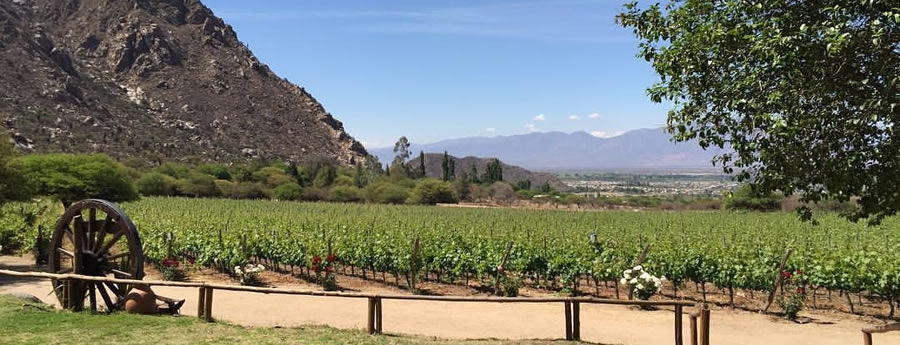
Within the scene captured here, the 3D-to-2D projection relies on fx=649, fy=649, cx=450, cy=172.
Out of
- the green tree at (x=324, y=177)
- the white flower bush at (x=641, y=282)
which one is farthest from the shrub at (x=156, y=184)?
the white flower bush at (x=641, y=282)

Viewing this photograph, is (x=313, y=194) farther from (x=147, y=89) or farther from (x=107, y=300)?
(x=107, y=300)

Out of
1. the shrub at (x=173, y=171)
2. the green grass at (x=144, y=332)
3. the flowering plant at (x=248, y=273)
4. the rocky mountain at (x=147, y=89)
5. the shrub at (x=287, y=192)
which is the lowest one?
the flowering plant at (x=248, y=273)

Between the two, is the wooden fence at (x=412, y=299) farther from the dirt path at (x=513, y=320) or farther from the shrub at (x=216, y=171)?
the shrub at (x=216, y=171)

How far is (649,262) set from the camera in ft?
54.6

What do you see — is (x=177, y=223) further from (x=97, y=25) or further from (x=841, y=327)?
(x=97, y=25)

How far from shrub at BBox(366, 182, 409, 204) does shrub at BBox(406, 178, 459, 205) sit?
0.96 meters

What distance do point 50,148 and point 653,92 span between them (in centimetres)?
7972

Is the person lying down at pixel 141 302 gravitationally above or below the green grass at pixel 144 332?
above

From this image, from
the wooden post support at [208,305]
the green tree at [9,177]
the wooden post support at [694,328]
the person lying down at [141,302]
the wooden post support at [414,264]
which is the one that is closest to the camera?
the wooden post support at [694,328]

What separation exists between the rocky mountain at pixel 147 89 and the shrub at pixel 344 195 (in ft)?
93.6

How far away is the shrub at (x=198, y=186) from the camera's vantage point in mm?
67688

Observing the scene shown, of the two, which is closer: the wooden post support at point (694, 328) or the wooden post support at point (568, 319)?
the wooden post support at point (694, 328)

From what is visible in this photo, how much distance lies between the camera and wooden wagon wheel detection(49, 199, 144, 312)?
11220 millimetres

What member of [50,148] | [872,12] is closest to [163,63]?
[50,148]
